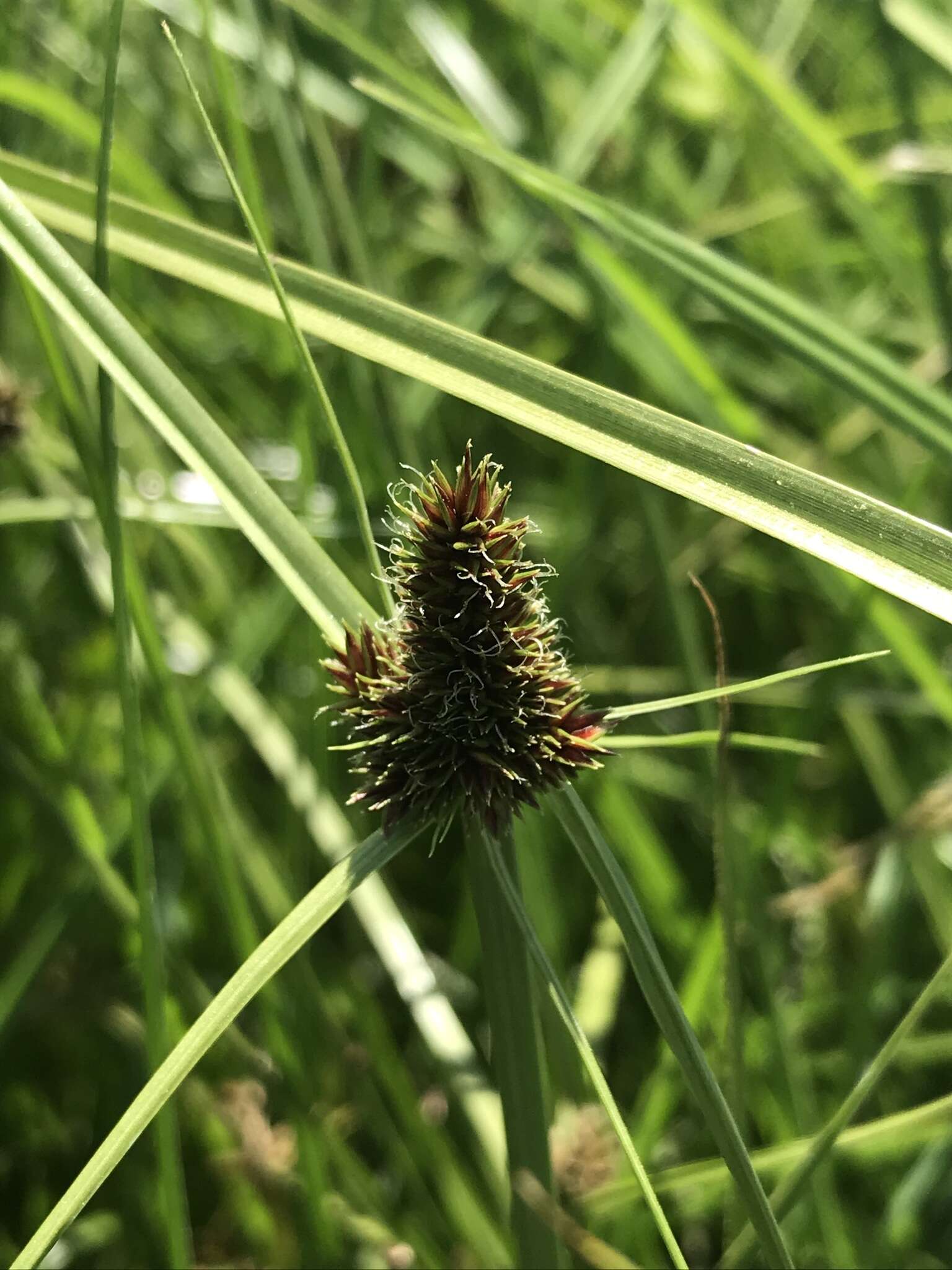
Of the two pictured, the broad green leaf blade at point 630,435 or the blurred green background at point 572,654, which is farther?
the blurred green background at point 572,654

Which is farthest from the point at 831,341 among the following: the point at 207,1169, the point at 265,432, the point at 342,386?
the point at 207,1169

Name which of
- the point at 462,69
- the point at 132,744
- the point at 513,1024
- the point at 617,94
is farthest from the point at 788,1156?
the point at 462,69

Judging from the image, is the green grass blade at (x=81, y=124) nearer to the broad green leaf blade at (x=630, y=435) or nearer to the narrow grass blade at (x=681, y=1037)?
the broad green leaf blade at (x=630, y=435)

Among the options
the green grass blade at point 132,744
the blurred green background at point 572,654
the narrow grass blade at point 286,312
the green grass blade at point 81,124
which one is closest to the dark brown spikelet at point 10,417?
the blurred green background at point 572,654

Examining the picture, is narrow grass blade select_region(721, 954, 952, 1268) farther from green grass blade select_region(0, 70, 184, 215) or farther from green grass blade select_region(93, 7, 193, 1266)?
green grass blade select_region(0, 70, 184, 215)

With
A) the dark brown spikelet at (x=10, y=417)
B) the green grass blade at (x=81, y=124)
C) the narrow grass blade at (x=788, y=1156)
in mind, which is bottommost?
the narrow grass blade at (x=788, y=1156)

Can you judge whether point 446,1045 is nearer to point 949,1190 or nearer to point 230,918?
point 230,918
